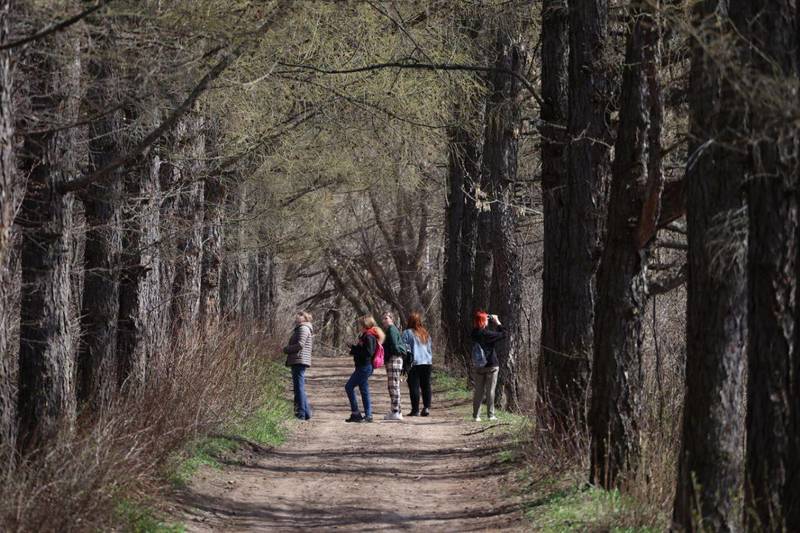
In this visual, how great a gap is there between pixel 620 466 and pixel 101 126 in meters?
7.14

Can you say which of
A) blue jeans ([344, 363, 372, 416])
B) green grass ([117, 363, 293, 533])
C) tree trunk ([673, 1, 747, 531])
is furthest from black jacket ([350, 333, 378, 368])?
tree trunk ([673, 1, 747, 531])

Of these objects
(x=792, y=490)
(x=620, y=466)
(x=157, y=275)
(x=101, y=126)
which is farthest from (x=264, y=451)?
(x=792, y=490)

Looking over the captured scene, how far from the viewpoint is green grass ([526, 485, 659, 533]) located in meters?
8.77

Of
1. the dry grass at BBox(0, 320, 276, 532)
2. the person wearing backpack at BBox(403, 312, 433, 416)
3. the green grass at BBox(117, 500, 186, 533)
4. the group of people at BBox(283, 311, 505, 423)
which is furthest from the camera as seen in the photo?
the person wearing backpack at BBox(403, 312, 433, 416)

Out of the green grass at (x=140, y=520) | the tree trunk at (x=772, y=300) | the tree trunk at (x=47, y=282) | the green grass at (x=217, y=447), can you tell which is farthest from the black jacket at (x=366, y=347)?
the tree trunk at (x=772, y=300)

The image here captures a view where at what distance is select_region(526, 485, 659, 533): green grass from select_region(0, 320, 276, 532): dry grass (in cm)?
322

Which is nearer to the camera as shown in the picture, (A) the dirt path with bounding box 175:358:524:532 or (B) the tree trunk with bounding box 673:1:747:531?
(B) the tree trunk with bounding box 673:1:747:531

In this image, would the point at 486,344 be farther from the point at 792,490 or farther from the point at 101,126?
the point at 792,490

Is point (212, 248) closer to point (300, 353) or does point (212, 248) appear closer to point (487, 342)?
point (300, 353)

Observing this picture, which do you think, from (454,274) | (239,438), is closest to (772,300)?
(239,438)

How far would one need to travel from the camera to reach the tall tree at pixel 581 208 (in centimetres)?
1127

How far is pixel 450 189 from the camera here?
2800cm

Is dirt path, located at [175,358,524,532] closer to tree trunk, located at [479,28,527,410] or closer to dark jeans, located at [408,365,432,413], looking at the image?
dark jeans, located at [408,365,432,413]

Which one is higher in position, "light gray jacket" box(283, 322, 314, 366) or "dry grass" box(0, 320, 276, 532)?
"light gray jacket" box(283, 322, 314, 366)
